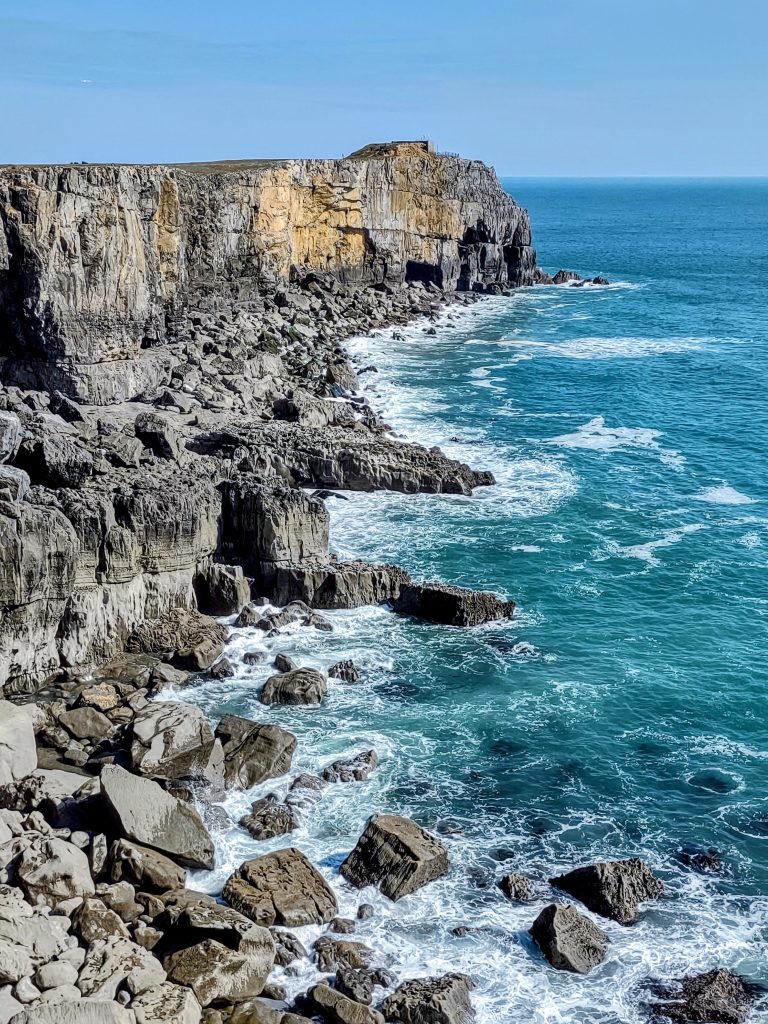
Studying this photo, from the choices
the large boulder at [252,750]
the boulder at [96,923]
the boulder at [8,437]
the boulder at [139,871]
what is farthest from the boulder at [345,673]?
the boulder at [8,437]

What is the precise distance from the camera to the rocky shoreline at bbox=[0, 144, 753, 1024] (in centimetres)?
2398

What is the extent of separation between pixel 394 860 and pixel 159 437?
26.2m

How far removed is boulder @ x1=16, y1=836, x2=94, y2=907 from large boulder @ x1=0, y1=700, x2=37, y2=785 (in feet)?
13.1

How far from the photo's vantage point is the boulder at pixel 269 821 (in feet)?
98.1

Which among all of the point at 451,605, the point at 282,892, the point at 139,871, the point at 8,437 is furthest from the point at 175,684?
the point at 8,437

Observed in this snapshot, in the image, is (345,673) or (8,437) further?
(8,437)

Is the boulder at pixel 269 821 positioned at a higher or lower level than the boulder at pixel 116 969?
lower

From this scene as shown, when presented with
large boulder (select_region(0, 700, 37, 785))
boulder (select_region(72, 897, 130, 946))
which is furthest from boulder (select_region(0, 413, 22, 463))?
boulder (select_region(72, 897, 130, 946))

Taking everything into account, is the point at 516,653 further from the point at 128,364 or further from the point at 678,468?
the point at 128,364

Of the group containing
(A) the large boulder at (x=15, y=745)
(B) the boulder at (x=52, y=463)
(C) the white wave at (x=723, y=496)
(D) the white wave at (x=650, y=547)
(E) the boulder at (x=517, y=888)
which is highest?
(B) the boulder at (x=52, y=463)

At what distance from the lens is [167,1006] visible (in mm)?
22312

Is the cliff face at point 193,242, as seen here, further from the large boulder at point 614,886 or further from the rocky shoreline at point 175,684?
the large boulder at point 614,886

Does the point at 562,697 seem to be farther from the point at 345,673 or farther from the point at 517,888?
the point at 517,888

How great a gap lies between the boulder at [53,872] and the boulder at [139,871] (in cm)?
72
